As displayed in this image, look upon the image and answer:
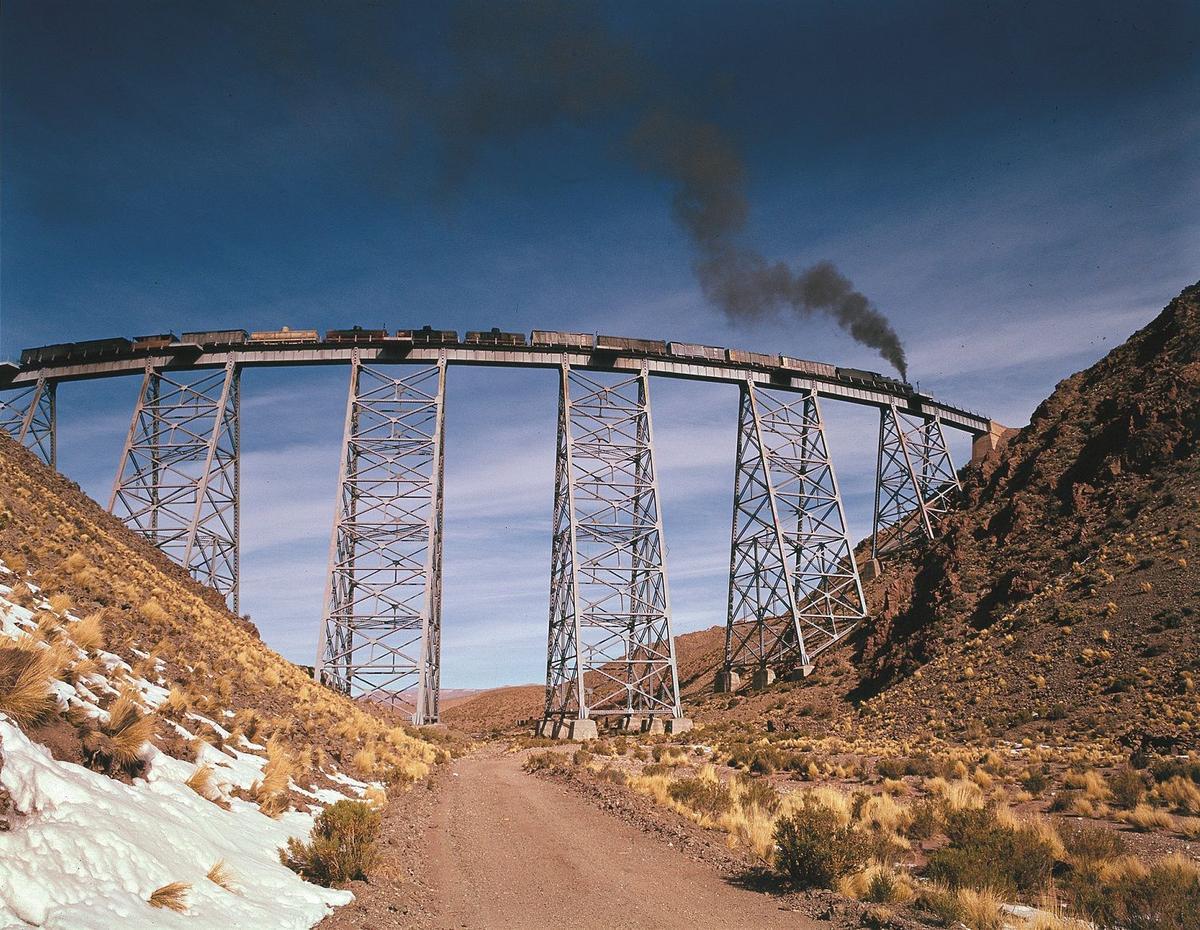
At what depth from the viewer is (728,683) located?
33344 millimetres

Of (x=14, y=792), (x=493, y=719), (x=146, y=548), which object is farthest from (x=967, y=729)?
(x=493, y=719)

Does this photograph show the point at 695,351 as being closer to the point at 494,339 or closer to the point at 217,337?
the point at 494,339

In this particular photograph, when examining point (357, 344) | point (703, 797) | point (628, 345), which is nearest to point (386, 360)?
point (357, 344)

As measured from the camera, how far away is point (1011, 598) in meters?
25.4

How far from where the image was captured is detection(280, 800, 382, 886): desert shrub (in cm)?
586

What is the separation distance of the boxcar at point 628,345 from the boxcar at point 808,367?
6.38m

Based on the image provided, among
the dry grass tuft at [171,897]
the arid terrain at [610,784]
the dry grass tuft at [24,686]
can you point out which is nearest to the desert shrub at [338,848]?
the arid terrain at [610,784]

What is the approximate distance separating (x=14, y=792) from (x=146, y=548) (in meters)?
19.8

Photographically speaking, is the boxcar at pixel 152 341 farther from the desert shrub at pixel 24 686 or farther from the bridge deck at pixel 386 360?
the desert shrub at pixel 24 686

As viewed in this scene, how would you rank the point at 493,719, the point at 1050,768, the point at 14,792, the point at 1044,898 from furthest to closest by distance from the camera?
the point at 493,719 < the point at 1050,768 < the point at 1044,898 < the point at 14,792

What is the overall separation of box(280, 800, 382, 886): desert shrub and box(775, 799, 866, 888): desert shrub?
160 inches

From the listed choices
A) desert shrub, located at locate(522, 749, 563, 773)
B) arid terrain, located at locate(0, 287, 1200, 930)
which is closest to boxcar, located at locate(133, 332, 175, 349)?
arid terrain, located at locate(0, 287, 1200, 930)

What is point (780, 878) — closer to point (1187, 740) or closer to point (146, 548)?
point (1187, 740)

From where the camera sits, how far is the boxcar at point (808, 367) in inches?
1258
